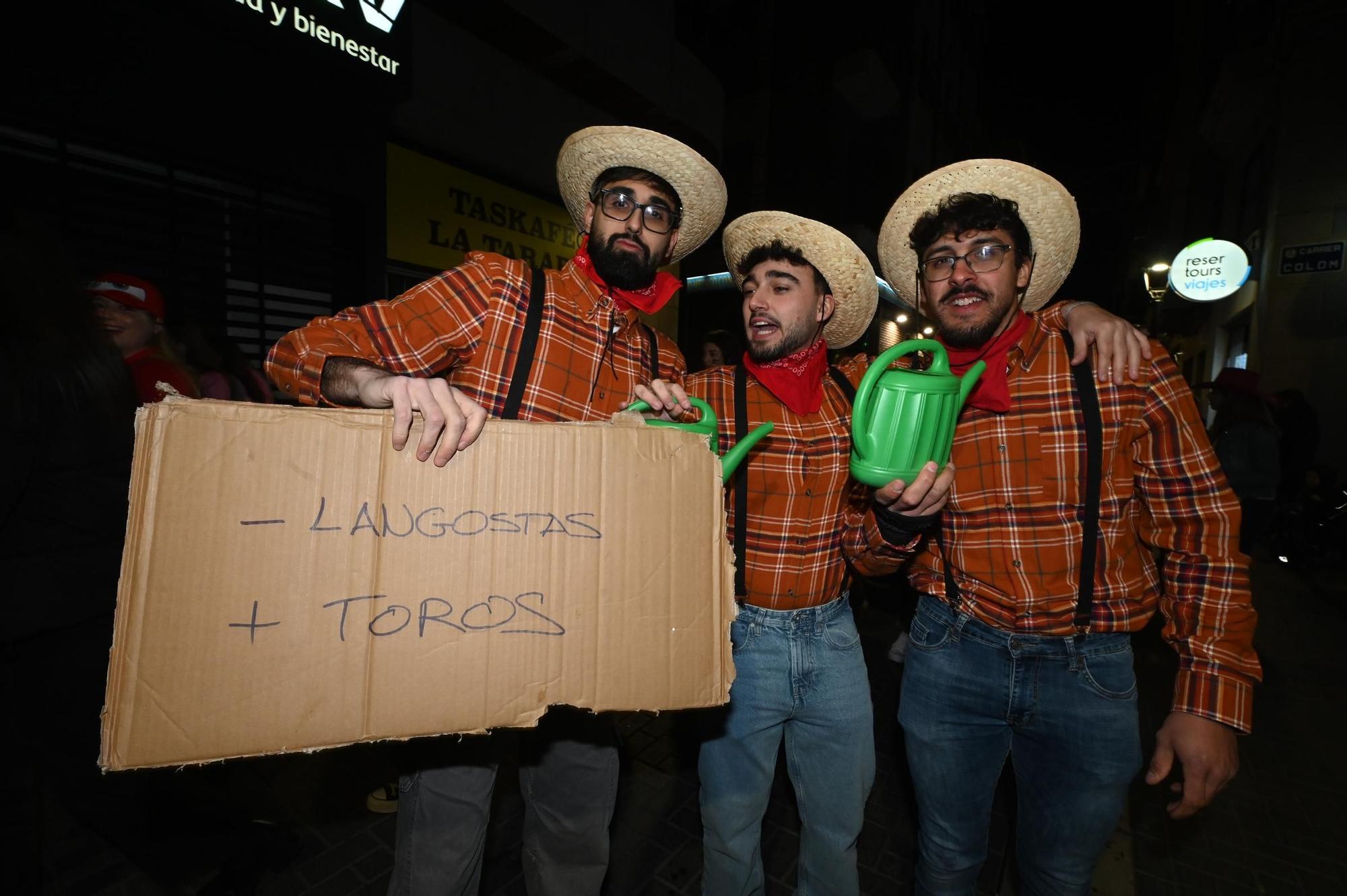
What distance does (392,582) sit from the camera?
98cm

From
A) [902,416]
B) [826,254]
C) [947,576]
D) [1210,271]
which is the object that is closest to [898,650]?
[947,576]

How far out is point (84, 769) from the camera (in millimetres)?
1925

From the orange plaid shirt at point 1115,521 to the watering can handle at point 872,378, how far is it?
1.38ft

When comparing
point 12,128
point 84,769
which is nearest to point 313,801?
point 84,769

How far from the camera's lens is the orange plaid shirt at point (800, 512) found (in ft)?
5.73

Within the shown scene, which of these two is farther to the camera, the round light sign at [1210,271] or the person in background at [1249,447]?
the round light sign at [1210,271]

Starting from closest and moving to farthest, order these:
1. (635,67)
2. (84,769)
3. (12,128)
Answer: (84,769), (12,128), (635,67)

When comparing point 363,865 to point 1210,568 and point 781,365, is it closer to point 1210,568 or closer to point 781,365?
point 781,365

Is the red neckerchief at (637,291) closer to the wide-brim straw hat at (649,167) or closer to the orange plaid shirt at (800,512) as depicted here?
the wide-brim straw hat at (649,167)

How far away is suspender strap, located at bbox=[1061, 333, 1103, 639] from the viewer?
1.52 meters

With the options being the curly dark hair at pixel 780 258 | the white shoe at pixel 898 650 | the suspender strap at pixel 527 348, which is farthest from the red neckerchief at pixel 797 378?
the white shoe at pixel 898 650

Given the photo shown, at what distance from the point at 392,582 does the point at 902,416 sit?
1060 millimetres

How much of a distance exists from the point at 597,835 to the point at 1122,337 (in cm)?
199

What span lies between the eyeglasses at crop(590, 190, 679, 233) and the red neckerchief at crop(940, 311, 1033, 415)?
0.95 m
